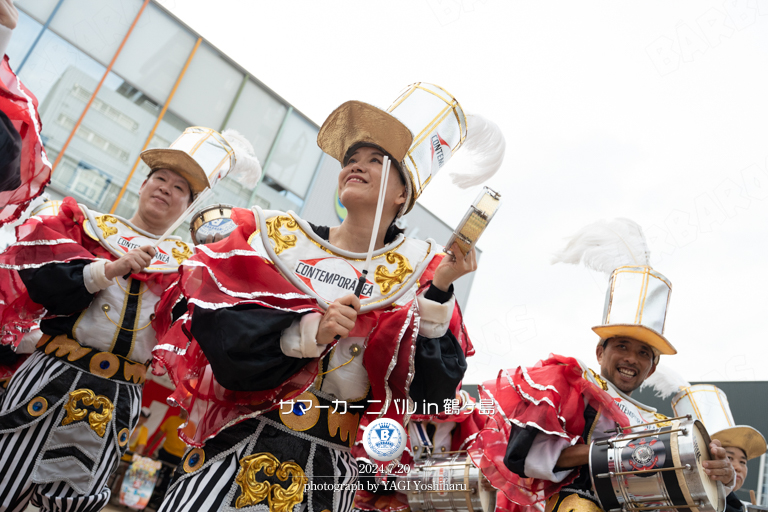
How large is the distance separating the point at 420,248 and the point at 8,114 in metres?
1.44

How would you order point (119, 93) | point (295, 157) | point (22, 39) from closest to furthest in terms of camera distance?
1. point (22, 39)
2. point (119, 93)
3. point (295, 157)

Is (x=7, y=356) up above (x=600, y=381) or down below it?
below

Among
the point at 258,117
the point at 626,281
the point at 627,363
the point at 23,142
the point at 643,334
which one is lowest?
the point at 23,142

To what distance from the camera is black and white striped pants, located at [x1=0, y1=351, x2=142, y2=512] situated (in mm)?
2539

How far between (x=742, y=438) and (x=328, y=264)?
8.57 feet

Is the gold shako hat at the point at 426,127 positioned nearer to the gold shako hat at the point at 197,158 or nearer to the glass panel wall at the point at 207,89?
the gold shako hat at the point at 197,158

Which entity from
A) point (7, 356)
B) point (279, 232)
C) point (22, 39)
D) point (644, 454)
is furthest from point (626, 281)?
point (22, 39)

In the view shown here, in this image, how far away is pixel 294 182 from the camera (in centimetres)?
1162

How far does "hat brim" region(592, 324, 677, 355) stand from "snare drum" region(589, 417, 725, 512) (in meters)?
A: 0.61

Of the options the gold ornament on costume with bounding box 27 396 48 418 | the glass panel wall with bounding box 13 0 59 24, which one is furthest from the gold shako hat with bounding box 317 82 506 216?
the glass panel wall with bounding box 13 0 59 24

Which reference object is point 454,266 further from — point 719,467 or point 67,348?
point 67,348

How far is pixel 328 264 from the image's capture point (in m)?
1.94

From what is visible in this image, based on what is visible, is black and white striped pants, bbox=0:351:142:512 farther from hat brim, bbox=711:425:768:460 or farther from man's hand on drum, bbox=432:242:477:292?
hat brim, bbox=711:425:768:460

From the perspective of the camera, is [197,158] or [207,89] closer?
[197,158]
